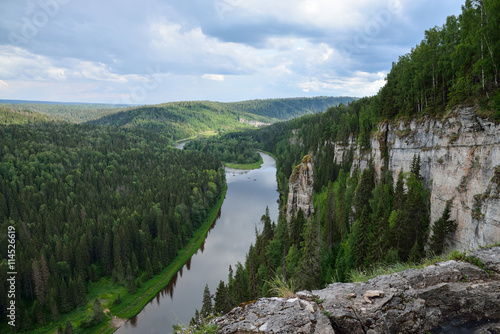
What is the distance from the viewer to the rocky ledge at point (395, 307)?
21.9 feet

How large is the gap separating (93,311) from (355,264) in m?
36.3

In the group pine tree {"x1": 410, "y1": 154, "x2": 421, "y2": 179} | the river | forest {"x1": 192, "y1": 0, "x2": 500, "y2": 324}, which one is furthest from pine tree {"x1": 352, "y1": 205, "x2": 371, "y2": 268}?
the river

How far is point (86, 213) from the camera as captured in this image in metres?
64.2

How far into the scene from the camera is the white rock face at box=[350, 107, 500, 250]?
2031 cm

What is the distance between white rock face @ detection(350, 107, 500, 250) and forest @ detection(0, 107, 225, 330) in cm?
4575

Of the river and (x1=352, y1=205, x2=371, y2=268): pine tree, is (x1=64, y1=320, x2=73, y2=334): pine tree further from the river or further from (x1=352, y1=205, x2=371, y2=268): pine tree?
(x1=352, y1=205, x2=371, y2=268): pine tree

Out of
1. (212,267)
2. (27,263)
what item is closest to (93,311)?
(27,263)

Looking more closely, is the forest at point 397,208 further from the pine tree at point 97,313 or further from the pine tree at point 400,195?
the pine tree at point 97,313

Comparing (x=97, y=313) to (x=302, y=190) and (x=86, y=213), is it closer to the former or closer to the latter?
(x=86, y=213)

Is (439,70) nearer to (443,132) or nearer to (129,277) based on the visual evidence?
(443,132)

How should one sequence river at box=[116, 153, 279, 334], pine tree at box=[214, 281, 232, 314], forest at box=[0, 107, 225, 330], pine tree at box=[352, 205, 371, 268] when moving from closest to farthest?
pine tree at box=[352, 205, 371, 268]
pine tree at box=[214, 281, 232, 314]
river at box=[116, 153, 279, 334]
forest at box=[0, 107, 225, 330]

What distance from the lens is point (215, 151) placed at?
170 metres

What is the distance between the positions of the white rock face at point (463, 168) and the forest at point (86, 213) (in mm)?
45746

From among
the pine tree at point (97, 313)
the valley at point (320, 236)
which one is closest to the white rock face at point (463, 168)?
the valley at point (320, 236)
